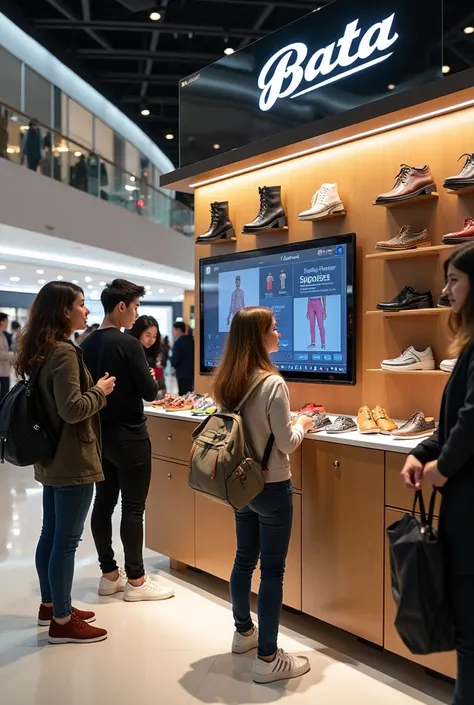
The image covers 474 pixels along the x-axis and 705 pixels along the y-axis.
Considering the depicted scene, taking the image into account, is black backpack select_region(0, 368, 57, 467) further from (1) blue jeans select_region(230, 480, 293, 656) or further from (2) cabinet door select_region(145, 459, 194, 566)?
(2) cabinet door select_region(145, 459, 194, 566)

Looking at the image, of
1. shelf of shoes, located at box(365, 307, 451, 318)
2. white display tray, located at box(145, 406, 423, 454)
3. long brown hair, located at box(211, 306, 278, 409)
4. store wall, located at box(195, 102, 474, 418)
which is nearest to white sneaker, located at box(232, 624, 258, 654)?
white display tray, located at box(145, 406, 423, 454)

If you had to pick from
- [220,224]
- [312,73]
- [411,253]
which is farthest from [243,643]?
[312,73]

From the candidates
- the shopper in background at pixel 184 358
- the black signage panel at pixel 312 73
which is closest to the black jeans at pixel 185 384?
the shopper in background at pixel 184 358

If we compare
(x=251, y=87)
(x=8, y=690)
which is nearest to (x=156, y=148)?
(x=251, y=87)

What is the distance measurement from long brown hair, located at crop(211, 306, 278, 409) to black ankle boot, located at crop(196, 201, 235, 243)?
1.75m

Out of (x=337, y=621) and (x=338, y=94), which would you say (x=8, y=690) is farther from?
(x=338, y=94)

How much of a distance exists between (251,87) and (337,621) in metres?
3.15

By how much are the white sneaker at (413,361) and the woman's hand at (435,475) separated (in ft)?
4.54

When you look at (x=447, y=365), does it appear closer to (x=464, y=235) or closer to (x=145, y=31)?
(x=464, y=235)

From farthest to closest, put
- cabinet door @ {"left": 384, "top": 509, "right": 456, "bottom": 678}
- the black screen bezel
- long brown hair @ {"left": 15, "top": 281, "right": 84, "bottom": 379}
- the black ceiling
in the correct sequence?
the black ceiling < the black screen bezel < long brown hair @ {"left": 15, "top": 281, "right": 84, "bottom": 379} < cabinet door @ {"left": 384, "top": 509, "right": 456, "bottom": 678}

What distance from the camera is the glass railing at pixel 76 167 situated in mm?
8945

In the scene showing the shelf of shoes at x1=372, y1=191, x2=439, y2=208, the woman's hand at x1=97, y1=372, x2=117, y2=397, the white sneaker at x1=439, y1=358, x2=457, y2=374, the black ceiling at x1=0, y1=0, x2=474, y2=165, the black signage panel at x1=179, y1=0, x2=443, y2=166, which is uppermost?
the black ceiling at x1=0, y1=0, x2=474, y2=165

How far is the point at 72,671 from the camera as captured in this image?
2.70m

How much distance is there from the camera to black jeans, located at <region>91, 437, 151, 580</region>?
10.9ft
